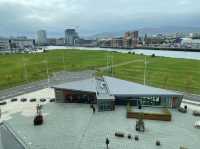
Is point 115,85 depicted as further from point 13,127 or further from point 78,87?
point 13,127

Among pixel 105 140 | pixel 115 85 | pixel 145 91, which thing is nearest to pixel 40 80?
pixel 115 85

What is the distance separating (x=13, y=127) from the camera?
3900 cm

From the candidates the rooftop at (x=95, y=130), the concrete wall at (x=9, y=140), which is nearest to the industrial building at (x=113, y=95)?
the rooftop at (x=95, y=130)

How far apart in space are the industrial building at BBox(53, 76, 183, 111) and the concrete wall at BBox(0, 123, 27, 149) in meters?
16.9

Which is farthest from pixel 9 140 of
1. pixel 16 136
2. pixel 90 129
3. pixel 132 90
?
pixel 132 90

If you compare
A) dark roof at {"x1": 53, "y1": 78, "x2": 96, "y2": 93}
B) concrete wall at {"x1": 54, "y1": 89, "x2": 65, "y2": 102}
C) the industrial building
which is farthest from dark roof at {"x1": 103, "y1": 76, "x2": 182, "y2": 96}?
concrete wall at {"x1": 54, "y1": 89, "x2": 65, "y2": 102}

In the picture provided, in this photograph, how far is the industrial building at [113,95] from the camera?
4634 centimetres

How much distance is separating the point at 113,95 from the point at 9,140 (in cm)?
2303

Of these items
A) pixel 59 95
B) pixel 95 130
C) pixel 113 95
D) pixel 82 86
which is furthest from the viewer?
pixel 59 95

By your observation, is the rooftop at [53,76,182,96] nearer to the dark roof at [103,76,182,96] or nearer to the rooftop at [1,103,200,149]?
the dark roof at [103,76,182,96]

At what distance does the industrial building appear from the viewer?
46.3 meters

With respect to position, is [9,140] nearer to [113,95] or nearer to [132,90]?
[113,95]

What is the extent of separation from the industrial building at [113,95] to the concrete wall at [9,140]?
16.9 m

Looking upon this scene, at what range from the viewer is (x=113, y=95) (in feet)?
154
